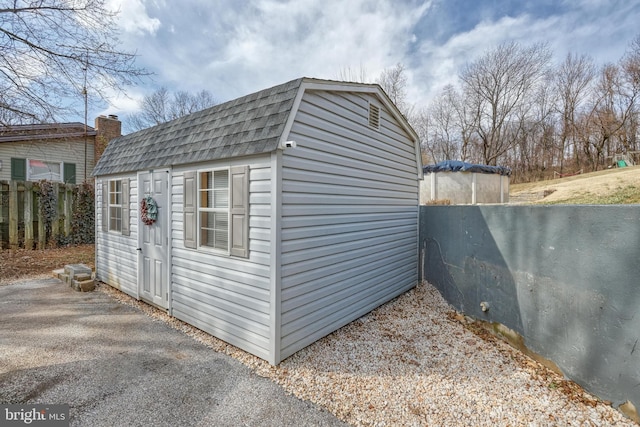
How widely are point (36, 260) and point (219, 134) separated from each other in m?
7.46

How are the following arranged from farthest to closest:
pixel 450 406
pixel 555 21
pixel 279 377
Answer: pixel 555 21
pixel 279 377
pixel 450 406

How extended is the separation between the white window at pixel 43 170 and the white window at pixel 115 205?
7.31 metres

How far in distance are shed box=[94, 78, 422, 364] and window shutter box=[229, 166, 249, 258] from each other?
13 mm

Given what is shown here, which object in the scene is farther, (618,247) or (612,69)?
(612,69)

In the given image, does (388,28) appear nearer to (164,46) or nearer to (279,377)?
(164,46)

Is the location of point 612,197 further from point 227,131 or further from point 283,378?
point 227,131

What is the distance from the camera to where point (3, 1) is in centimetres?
504

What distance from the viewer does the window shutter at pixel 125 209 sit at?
17.2 ft

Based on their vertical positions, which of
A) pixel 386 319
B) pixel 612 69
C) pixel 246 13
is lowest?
pixel 386 319

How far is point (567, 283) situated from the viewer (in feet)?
9.91

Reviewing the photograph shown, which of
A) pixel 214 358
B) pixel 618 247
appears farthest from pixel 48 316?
pixel 618 247

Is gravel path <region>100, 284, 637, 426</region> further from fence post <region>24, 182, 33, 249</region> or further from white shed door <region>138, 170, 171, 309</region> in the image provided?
fence post <region>24, 182, 33, 249</region>

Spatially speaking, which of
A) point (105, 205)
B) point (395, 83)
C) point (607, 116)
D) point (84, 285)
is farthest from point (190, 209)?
point (607, 116)

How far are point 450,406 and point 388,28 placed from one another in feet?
41.5
